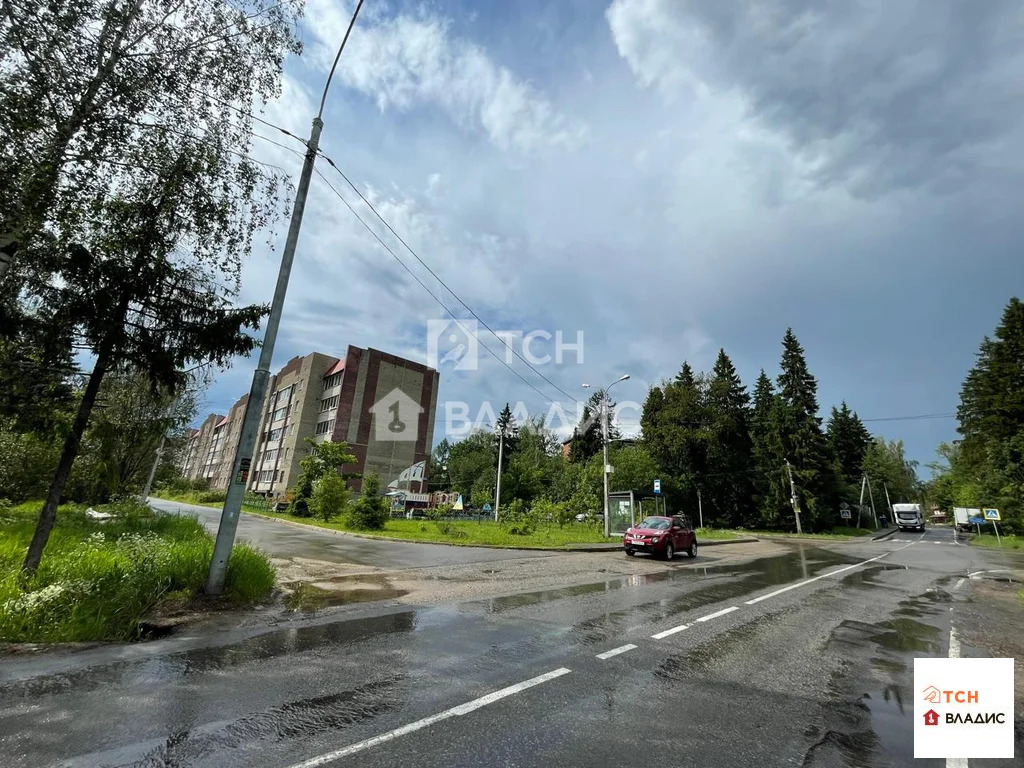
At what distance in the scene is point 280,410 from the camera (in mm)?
69375

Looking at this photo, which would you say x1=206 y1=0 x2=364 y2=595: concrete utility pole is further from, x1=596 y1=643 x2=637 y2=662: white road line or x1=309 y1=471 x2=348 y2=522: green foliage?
x1=309 y1=471 x2=348 y2=522: green foliage

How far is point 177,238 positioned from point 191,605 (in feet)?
19.3

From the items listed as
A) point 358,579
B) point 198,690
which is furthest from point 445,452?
point 198,690

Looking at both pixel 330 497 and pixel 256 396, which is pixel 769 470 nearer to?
pixel 330 497

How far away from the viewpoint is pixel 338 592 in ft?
30.3

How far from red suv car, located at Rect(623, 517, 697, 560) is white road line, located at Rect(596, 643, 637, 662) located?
12.5m

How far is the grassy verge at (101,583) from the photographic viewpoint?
561cm

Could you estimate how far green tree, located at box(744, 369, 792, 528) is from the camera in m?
47.4

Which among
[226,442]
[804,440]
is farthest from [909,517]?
[226,442]

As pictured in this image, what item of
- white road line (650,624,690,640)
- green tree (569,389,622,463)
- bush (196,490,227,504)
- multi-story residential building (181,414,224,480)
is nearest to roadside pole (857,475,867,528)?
green tree (569,389,622,463)

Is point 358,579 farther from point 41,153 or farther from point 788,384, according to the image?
point 788,384

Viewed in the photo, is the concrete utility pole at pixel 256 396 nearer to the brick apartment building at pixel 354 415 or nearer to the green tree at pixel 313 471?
the green tree at pixel 313 471

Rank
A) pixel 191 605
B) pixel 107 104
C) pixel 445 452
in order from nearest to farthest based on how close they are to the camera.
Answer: pixel 107 104, pixel 191 605, pixel 445 452

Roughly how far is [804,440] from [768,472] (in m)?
5.00
